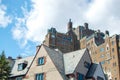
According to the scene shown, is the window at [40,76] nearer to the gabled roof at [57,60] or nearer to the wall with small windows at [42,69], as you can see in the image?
the wall with small windows at [42,69]

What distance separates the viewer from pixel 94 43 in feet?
593

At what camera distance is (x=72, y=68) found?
55.5 m

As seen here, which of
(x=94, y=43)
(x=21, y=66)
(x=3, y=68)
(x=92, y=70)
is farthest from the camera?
(x=94, y=43)

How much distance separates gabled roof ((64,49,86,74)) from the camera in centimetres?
5547

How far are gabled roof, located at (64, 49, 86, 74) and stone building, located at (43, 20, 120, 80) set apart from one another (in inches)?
3608

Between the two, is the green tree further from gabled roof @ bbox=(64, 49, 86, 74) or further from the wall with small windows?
gabled roof @ bbox=(64, 49, 86, 74)

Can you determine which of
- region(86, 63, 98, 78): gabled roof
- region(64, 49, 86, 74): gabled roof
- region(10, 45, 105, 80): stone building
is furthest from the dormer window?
region(86, 63, 98, 78): gabled roof

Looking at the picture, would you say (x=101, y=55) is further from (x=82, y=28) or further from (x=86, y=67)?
(x=86, y=67)

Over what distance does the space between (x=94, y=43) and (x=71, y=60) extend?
406ft

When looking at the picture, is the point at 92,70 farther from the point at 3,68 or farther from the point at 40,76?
the point at 3,68

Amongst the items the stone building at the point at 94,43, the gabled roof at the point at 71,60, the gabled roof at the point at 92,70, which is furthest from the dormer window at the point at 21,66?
the stone building at the point at 94,43

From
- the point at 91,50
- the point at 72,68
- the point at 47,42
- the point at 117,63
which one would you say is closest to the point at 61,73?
the point at 72,68

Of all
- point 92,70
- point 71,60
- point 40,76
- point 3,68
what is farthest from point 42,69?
point 92,70

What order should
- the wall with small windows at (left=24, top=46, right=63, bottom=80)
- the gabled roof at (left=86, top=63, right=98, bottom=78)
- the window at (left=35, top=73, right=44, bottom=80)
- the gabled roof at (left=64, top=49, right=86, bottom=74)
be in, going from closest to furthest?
the wall with small windows at (left=24, top=46, right=63, bottom=80) → the gabled roof at (left=64, top=49, right=86, bottom=74) → the window at (left=35, top=73, right=44, bottom=80) → the gabled roof at (left=86, top=63, right=98, bottom=78)
